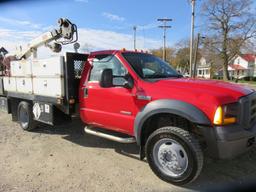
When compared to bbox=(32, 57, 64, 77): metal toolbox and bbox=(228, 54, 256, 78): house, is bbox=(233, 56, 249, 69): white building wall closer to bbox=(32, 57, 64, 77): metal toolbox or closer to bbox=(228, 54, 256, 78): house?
bbox=(228, 54, 256, 78): house

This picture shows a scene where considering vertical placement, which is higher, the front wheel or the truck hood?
the truck hood

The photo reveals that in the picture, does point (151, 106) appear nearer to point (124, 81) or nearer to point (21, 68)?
point (124, 81)

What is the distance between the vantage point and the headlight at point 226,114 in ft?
11.0

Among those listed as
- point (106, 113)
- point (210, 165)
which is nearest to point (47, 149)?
point (106, 113)

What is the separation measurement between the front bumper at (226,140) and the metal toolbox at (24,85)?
4.30 m

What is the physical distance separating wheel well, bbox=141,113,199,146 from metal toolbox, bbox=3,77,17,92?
164 inches

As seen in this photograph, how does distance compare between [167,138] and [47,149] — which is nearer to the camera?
[167,138]

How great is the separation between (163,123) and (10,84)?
15.4 feet

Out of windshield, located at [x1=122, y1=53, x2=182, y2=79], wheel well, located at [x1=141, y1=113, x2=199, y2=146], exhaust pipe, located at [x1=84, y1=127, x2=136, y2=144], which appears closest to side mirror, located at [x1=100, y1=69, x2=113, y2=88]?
windshield, located at [x1=122, y1=53, x2=182, y2=79]

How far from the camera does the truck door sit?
430 centimetres

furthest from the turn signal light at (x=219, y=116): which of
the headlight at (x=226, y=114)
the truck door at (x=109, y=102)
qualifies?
the truck door at (x=109, y=102)

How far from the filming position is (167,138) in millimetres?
3768

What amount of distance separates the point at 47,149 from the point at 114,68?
7.28ft

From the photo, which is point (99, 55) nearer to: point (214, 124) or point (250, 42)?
point (214, 124)
